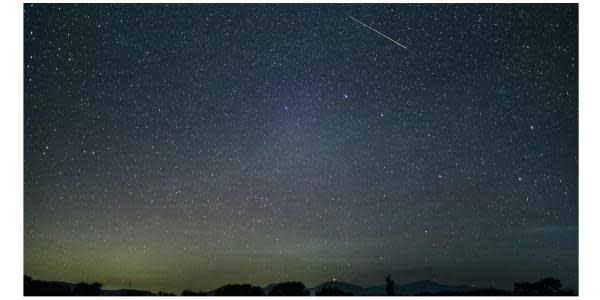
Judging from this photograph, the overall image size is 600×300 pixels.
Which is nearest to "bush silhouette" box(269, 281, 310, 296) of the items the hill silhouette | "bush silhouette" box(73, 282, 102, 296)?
the hill silhouette

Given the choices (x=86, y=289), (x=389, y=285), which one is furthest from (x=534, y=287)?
(x=86, y=289)

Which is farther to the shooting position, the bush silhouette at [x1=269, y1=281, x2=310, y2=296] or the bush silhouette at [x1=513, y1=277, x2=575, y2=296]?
the bush silhouette at [x1=269, y1=281, x2=310, y2=296]

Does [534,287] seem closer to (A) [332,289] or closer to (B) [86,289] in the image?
(A) [332,289]

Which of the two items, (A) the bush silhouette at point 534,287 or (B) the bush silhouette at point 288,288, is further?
(B) the bush silhouette at point 288,288

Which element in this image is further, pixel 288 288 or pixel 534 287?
pixel 288 288

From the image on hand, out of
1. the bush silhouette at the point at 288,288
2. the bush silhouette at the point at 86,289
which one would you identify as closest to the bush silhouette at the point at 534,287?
the bush silhouette at the point at 288,288

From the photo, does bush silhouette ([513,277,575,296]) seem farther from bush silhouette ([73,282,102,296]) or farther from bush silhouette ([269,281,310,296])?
bush silhouette ([73,282,102,296])

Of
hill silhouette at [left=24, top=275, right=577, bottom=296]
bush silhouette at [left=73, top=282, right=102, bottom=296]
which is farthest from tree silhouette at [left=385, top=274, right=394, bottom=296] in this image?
bush silhouette at [left=73, top=282, right=102, bottom=296]

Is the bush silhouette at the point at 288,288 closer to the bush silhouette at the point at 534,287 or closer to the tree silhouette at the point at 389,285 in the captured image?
the tree silhouette at the point at 389,285

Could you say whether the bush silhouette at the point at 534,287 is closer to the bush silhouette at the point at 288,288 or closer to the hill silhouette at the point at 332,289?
the hill silhouette at the point at 332,289

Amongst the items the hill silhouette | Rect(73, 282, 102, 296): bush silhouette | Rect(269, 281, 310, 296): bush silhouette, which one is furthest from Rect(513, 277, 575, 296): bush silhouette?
Rect(73, 282, 102, 296): bush silhouette

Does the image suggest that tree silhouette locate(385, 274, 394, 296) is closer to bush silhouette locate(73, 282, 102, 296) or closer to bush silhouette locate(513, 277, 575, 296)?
bush silhouette locate(513, 277, 575, 296)
